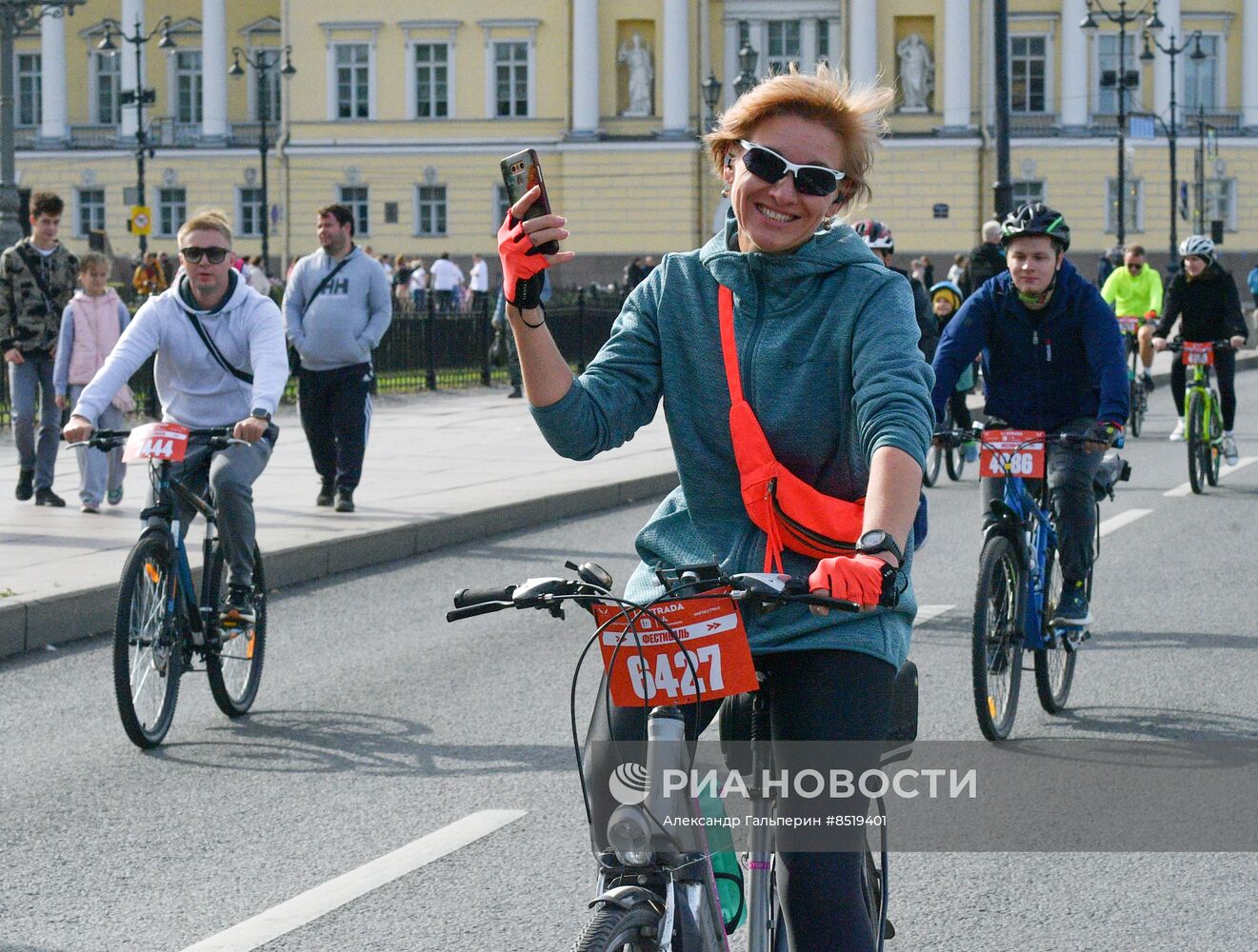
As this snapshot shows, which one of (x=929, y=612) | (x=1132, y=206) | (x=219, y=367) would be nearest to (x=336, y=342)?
(x=929, y=612)

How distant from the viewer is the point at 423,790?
6297mm

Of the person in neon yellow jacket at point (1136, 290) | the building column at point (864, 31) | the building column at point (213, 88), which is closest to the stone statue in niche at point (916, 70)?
the building column at point (864, 31)

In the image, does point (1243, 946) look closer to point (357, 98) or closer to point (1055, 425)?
point (1055, 425)

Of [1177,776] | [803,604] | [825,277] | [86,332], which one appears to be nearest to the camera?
[803,604]

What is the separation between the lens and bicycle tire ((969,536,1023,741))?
678 centimetres

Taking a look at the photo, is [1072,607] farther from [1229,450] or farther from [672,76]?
[672,76]

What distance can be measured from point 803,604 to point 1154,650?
19.4 feet

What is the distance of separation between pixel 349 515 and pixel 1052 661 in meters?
6.16

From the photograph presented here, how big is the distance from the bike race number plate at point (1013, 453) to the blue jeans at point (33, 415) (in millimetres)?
7586

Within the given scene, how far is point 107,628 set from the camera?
941cm

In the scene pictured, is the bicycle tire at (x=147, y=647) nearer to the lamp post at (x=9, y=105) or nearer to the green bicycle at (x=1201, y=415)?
the green bicycle at (x=1201, y=415)

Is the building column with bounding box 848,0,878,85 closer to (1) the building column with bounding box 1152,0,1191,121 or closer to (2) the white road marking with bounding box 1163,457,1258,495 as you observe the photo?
(1) the building column with bounding box 1152,0,1191,121

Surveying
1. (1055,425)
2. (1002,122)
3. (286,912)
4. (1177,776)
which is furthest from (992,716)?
(1002,122)

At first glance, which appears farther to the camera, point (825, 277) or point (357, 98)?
point (357, 98)
